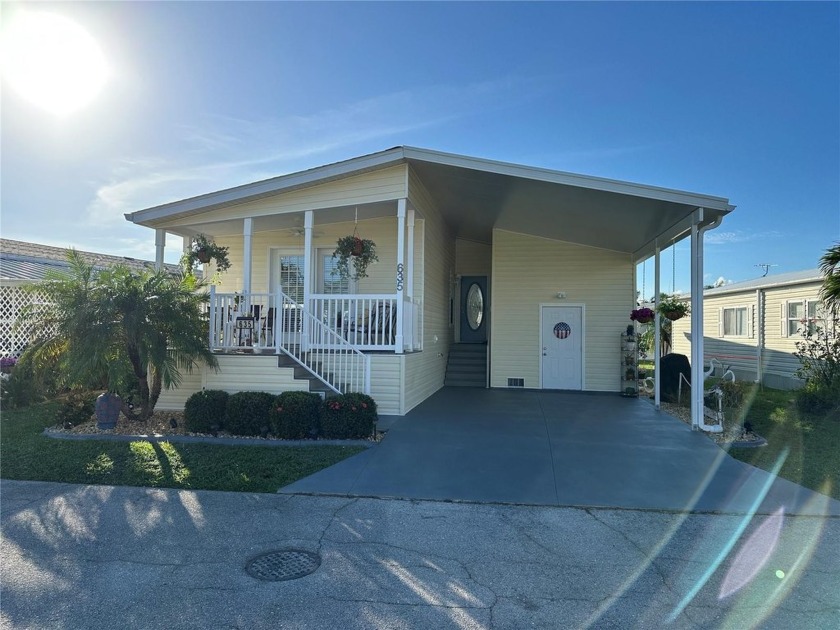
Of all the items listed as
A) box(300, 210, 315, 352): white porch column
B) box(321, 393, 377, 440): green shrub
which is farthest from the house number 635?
box(321, 393, 377, 440): green shrub

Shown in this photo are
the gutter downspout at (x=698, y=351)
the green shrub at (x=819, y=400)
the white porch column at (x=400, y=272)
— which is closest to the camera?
the gutter downspout at (x=698, y=351)

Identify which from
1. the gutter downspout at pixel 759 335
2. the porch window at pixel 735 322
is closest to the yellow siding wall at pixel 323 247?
the gutter downspout at pixel 759 335

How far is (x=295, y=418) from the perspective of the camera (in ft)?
Result: 23.0

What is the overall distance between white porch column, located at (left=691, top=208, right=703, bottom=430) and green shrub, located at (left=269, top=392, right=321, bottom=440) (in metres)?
5.79

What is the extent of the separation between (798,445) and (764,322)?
9.53 meters

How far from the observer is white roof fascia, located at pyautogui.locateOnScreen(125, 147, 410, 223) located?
28.0 ft

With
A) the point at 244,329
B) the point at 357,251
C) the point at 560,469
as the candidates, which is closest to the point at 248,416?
the point at 244,329

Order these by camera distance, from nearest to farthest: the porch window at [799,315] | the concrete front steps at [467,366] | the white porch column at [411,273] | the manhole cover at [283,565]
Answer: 1. the manhole cover at [283,565]
2. the white porch column at [411,273]
3. the porch window at [799,315]
4. the concrete front steps at [467,366]

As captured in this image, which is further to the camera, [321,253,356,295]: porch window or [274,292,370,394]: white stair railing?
[321,253,356,295]: porch window

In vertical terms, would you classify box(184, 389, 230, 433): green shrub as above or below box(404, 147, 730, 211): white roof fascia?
below

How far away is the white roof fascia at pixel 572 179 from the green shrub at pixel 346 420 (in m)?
4.13

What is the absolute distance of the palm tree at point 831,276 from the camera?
9.12 metres

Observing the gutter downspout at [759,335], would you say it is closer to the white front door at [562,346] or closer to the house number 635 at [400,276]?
the white front door at [562,346]

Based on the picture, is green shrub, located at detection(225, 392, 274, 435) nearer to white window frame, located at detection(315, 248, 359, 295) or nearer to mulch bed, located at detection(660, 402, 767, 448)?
white window frame, located at detection(315, 248, 359, 295)
